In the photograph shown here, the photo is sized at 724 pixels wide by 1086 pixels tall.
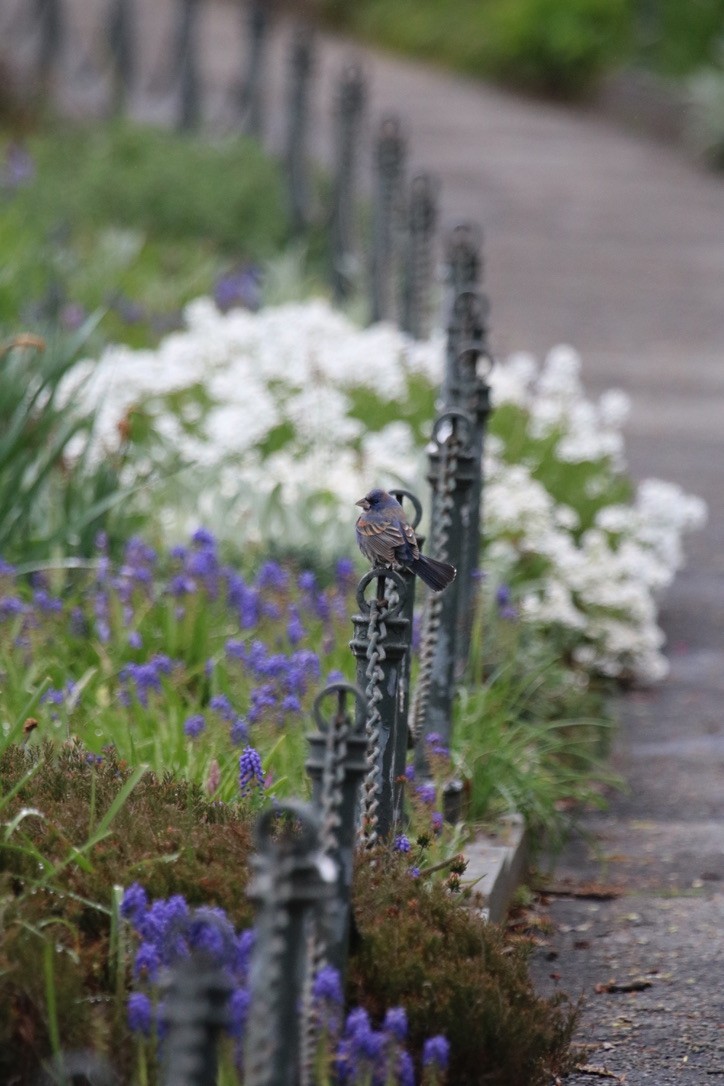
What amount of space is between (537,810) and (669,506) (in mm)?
2051

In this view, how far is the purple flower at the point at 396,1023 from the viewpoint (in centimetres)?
231

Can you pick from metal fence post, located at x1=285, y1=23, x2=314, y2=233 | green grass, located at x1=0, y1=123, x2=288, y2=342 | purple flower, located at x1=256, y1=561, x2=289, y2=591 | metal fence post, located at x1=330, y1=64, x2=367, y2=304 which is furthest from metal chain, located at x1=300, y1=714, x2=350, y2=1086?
metal fence post, located at x1=285, y1=23, x2=314, y2=233

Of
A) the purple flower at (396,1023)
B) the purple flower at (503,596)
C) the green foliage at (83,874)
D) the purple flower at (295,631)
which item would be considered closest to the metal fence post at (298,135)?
the purple flower at (503,596)

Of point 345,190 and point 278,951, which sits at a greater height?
point 345,190

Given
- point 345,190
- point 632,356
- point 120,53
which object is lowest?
point 632,356

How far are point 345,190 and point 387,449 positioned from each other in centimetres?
469

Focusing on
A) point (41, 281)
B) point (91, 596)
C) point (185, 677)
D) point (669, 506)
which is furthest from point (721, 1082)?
point (41, 281)

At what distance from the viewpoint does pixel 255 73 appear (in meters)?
13.2

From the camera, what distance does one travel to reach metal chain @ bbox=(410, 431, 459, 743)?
149 inches

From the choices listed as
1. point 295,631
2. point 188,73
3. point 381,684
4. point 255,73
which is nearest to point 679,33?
point 255,73

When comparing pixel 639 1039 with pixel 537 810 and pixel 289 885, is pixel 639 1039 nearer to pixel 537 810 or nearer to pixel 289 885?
pixel 537 810

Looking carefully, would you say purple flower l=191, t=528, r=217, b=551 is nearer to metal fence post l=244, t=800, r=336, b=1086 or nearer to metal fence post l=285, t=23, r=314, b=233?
metal fence post l=244, t=800, r=336, b=1086

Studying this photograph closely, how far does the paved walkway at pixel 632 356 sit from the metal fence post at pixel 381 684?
60 cm

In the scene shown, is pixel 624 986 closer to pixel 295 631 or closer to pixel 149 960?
pixel 295 631
